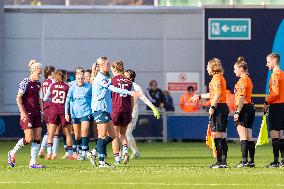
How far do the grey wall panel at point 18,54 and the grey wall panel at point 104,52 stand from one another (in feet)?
1.28

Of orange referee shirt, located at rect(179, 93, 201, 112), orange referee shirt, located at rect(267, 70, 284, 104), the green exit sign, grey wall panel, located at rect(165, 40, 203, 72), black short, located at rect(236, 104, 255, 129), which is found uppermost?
the green exit sign

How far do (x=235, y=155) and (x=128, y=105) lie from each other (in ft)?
17.6

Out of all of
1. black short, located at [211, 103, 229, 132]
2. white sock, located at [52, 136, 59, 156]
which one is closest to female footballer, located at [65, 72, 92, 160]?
white sock, located at [52, 136, 59, 156]

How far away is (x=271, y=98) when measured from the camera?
78.6 ft

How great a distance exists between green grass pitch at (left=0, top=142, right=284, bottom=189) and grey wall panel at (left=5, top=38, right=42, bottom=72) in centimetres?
1427

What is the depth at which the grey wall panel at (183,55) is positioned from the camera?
43.4 metres

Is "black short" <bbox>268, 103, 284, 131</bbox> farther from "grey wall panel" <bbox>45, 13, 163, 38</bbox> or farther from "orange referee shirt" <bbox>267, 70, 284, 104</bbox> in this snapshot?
"grey wall panel" <bbox>45, 13, 163, 38</bbox>

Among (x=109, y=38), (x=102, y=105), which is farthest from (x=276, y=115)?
(x=109, y=38)

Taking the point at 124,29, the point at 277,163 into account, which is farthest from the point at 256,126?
the point at 277,163

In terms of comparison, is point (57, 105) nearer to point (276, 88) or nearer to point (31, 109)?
point (31, 109)

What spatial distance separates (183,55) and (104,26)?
3.00 m

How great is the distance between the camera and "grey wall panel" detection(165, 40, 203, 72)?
1709 inches

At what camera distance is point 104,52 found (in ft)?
142

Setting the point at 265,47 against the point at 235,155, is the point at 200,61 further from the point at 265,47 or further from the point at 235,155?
the point at 235,155
